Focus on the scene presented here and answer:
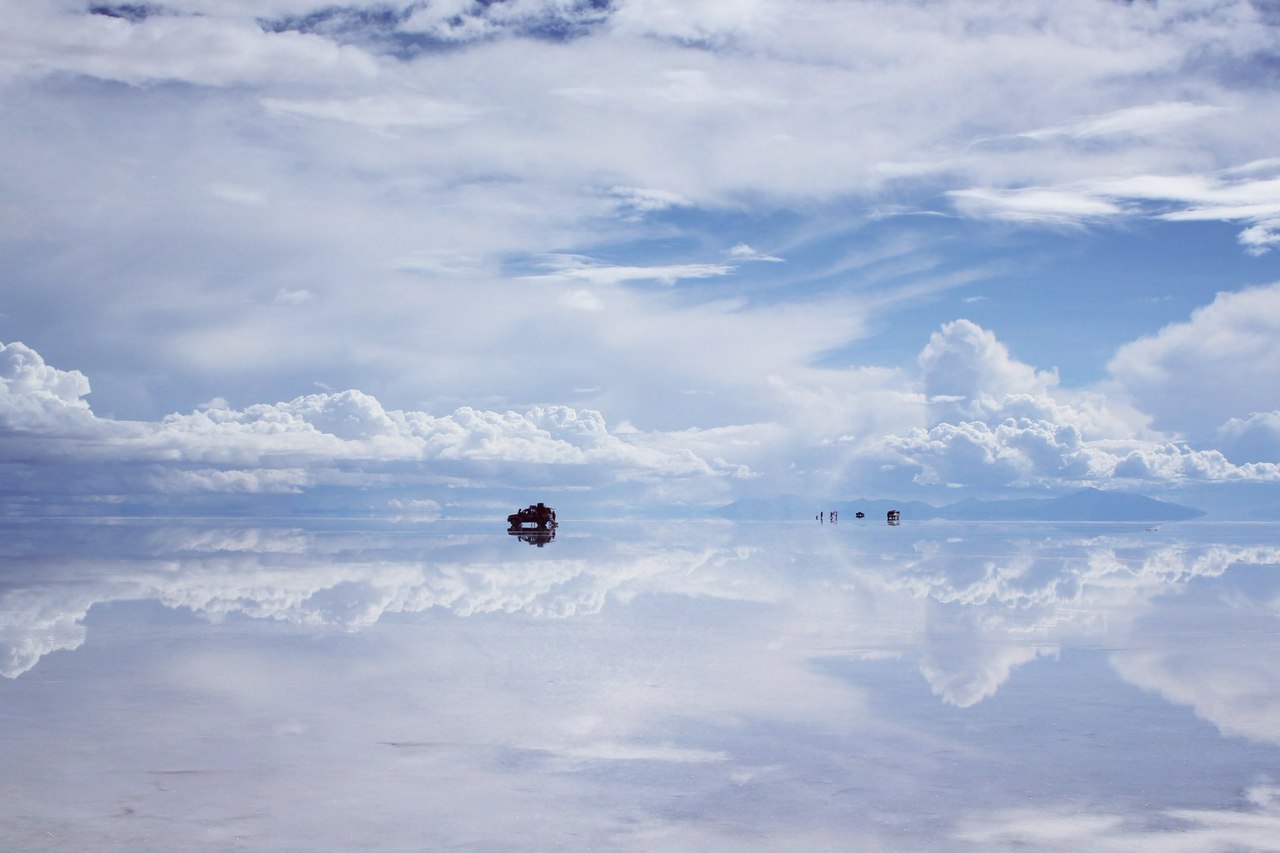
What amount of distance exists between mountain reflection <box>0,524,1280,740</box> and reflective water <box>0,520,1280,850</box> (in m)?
0.25

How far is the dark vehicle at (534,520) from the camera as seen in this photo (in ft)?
479

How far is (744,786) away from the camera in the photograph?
16047 millimetres

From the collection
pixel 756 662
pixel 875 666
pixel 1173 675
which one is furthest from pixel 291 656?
pixel 1173 675

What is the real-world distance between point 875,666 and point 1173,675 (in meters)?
7.14

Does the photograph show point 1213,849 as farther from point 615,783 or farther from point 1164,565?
point 1164,565

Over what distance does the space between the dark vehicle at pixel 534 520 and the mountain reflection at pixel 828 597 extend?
195ft

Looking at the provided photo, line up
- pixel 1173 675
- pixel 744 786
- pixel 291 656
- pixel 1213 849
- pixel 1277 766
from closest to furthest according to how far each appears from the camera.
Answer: pixel 1213 849 < pixel 744 786 < pixel 1277 766 < pixel 1173 675 < pixel 291 656

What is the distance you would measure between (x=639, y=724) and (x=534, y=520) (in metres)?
132

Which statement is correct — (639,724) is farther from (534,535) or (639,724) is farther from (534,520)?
(534,520)

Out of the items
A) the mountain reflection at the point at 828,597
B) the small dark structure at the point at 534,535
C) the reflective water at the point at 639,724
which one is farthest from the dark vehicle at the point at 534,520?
the reflective water at the point at 639,724

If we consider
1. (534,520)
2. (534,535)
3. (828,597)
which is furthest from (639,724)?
(534,520)

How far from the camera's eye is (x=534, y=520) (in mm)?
151250

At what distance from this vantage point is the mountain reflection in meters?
27.7

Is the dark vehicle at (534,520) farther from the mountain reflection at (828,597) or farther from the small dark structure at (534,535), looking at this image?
the mountain reflection at (828,597)
